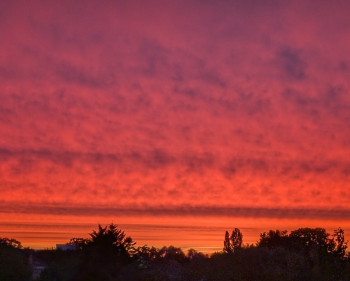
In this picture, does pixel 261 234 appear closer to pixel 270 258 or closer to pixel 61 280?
pixel 270 258

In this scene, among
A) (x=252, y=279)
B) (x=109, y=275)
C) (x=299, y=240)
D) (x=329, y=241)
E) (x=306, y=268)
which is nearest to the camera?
(x=109, y=275)

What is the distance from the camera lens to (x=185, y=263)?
52.7m

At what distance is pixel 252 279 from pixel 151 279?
26.6 ft

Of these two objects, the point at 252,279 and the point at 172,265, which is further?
the point at 172,265

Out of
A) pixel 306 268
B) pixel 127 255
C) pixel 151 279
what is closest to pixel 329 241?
pixel 306 268

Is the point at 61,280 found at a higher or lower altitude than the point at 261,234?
lower

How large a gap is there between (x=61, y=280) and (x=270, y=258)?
1773 centimetres

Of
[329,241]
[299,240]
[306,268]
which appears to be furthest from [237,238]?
[306,268]

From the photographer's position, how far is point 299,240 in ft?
218

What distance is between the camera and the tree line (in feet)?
119

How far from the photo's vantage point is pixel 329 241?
61344 millimetres

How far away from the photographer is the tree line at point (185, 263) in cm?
3616

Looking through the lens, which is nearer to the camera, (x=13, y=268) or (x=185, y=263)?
(x=13, y=268)

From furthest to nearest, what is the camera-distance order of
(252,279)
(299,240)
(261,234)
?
(261,234)
(299,240)
(252,279)
